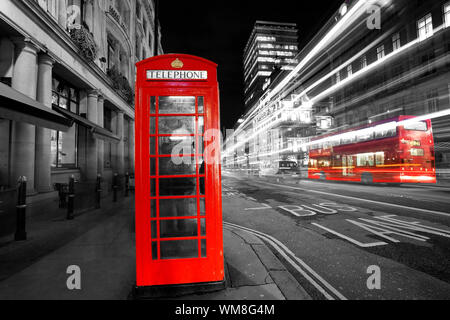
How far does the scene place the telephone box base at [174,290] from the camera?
2.58 m

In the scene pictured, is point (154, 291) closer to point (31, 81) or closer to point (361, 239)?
point (361, 239)

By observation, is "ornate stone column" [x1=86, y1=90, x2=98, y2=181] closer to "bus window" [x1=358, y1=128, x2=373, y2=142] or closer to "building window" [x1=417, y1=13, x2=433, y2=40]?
"bus window" [x1=358, y1=128, x2=373, y2=142]

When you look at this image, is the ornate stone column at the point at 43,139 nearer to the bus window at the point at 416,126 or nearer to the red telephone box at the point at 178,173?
the red telephone box at the point at 178,173

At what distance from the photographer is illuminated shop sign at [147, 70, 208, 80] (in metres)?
2.66

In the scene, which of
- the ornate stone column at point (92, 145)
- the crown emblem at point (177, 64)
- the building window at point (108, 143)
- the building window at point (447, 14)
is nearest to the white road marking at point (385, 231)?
the crown emblem at point (177, 64)

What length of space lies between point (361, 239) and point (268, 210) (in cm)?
334

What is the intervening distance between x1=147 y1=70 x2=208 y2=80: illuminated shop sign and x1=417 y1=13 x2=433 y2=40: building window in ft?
103

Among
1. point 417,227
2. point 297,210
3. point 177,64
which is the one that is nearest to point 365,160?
point 297,210

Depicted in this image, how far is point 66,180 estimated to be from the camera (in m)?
9.62

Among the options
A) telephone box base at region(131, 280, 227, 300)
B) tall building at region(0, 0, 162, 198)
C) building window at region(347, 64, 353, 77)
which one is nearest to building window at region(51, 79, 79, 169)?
tall building at region(0, 0, 162, 198)

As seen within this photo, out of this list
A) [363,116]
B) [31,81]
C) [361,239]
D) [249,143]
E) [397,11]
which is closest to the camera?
[361,239]

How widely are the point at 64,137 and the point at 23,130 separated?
341 cm

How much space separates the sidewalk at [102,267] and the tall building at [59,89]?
273 cm

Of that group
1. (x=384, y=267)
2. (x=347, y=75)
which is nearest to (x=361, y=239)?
(x=384, y=267)
